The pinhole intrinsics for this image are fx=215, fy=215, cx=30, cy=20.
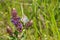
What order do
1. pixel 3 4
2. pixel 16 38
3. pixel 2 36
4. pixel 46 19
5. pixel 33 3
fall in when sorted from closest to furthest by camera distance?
pixel 16 38
pixel 2 36
pixel 46 19
pixel 33 3
pixel 3 4

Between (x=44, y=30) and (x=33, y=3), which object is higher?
(x=33, y=3)

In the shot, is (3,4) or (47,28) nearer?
(47,28)

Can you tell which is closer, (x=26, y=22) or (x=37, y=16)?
(x=26, y=22)

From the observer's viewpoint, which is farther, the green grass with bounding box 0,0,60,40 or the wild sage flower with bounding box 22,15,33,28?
the green grass with bounding box 0,0,60,40

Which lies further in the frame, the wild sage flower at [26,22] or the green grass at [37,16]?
the green grass at [37,16]

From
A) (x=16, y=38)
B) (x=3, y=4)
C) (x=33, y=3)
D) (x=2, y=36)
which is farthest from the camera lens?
(x=3, y=4)

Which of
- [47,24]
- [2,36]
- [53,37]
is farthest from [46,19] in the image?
[2,36]

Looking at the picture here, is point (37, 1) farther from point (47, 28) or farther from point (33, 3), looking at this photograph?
point (47, 28)
